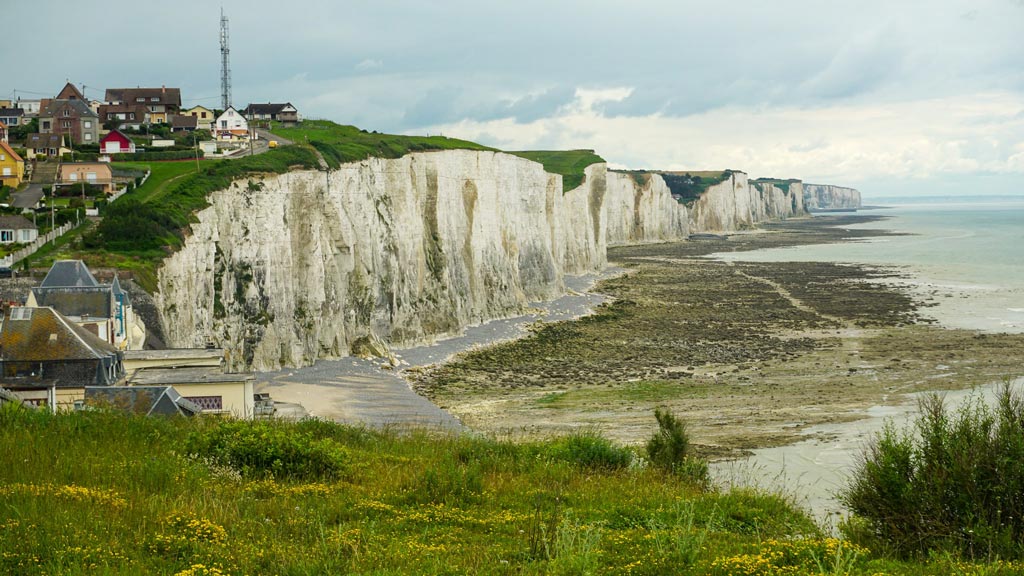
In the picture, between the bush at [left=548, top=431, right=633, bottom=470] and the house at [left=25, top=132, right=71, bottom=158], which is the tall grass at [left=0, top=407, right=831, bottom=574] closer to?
the bush at [left=548, top=431, right=633, bottom=470]

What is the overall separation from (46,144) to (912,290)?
236ft

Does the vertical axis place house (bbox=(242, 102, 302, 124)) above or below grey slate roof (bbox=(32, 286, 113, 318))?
above

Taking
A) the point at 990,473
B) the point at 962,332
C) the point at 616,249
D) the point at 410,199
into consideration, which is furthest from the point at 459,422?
the point at 616,249

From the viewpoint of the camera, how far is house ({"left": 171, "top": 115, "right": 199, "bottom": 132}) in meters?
83.0

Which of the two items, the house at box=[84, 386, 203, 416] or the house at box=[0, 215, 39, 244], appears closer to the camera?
the house at box=[84, 386, 203, 416]

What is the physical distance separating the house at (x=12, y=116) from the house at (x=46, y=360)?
7394 cm

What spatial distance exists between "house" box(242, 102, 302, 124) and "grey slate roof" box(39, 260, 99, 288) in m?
66.8

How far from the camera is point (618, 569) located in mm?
8656

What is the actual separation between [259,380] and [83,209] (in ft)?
52.5

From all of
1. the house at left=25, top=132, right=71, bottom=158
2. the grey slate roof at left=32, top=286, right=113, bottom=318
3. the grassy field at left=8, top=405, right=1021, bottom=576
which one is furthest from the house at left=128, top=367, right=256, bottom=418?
the house at left=25, top=132, right=71, bottom=158

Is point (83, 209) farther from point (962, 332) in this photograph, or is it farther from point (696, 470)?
point (962, 332)

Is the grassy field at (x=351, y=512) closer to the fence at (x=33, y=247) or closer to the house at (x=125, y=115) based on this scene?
the fence at (x=33, y=247)

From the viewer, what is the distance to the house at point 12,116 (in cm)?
8862

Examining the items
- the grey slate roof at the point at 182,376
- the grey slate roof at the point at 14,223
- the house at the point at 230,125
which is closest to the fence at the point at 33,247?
the grey slate roof at the point at 14,223
